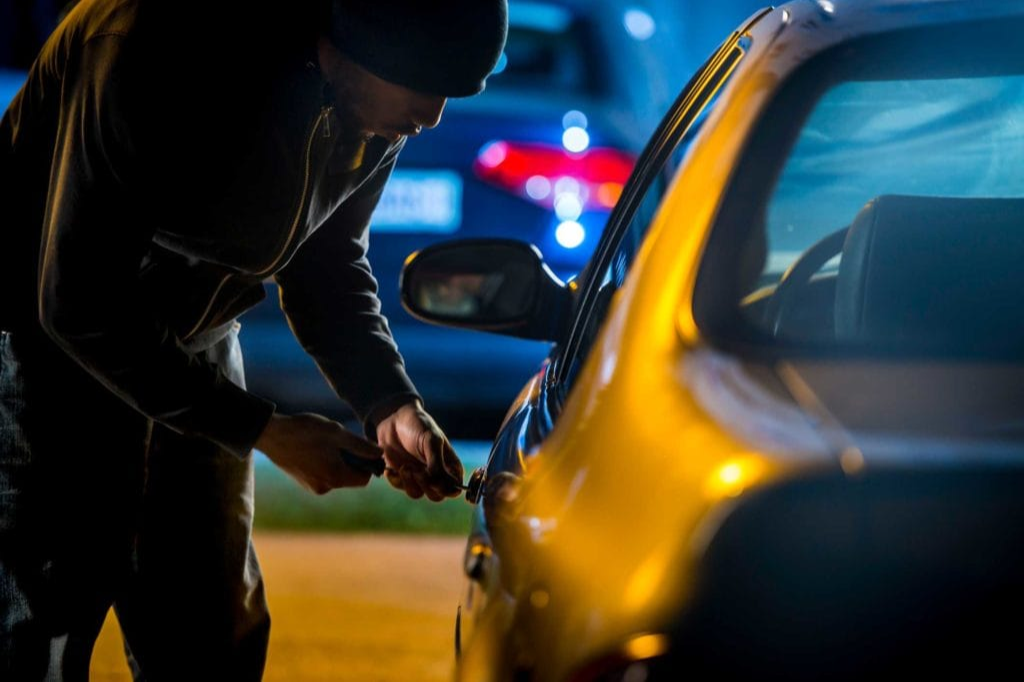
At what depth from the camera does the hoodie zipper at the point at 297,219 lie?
8.21 ft

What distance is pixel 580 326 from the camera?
89.3 inches

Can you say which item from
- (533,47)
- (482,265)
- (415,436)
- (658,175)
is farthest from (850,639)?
(533,47)

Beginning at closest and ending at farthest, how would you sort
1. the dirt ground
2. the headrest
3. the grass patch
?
the headrest → the dirt ground → the grass patch

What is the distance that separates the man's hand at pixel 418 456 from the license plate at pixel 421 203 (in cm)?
297

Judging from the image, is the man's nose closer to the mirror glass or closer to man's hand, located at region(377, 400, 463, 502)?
the mirror glass

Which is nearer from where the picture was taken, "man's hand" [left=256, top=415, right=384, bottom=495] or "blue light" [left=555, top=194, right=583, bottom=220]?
"man's hand" [left=256, top=415, right=384, bottom=495]

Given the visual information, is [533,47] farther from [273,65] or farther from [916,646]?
[916,646]

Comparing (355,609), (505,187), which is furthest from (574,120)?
(355,609)

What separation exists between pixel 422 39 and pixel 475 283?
0.37 meters

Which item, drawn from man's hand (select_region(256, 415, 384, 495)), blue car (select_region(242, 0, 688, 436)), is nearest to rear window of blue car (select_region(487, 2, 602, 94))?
blue car (select_region(242, 0, 688, 436))

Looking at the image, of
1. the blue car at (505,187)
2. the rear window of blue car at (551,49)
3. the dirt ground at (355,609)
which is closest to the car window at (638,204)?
the dirt ground at (355,609)

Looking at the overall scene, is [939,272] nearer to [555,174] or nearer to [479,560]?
[479,560]

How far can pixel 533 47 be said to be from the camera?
6.18m

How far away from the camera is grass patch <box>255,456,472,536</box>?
6.23 m
